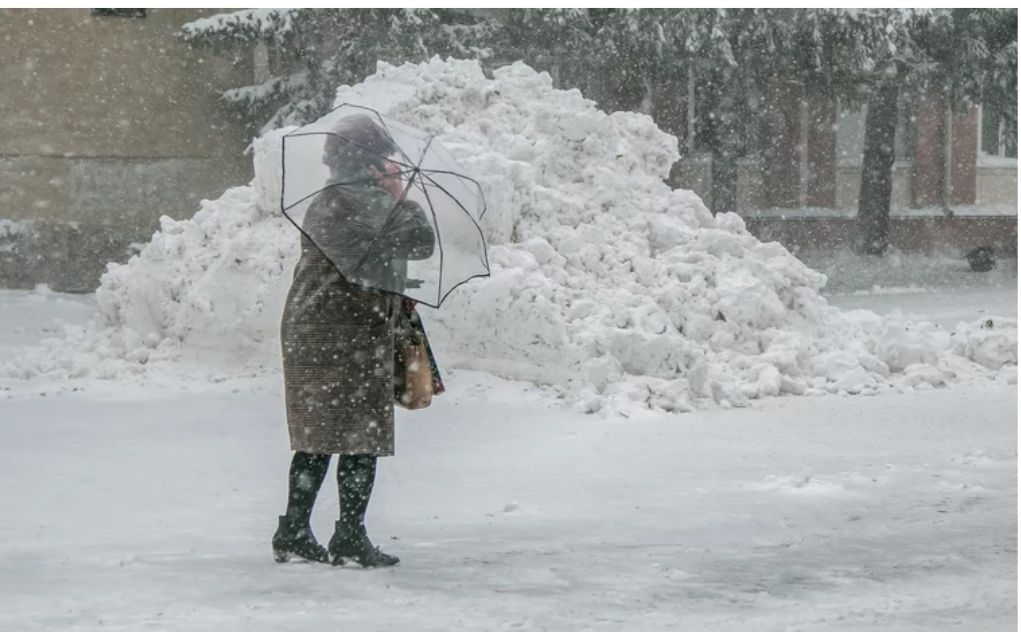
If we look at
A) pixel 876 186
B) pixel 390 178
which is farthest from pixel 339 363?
pixel 876 186

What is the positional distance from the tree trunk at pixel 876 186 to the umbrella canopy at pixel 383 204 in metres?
19.3

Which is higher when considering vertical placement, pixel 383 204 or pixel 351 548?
pixel 383 204

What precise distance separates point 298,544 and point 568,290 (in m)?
5.30

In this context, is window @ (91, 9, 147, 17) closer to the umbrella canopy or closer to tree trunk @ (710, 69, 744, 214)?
tree trunk @ (710, 69, 744, 214)

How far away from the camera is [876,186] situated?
24.4 m

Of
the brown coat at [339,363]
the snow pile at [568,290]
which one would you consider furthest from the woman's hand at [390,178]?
the snow pile at [568,290]

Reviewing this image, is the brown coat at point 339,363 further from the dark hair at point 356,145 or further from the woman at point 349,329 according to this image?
the dark hair at point 356,145

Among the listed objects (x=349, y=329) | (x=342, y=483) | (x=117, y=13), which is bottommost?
(x=342, y=483)

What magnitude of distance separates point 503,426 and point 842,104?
14.9m

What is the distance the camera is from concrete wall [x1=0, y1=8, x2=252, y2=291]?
20.7 m

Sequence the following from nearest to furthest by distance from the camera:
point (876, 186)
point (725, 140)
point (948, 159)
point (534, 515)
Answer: point (534, 515)
point (725, 140)
point (876, 186)
point (948, 159)

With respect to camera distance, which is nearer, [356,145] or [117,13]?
[356,145]

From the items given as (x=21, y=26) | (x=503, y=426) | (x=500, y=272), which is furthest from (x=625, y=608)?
(x=21, y=26)

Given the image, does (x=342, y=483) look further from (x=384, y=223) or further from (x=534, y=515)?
(x=534, y=515)
